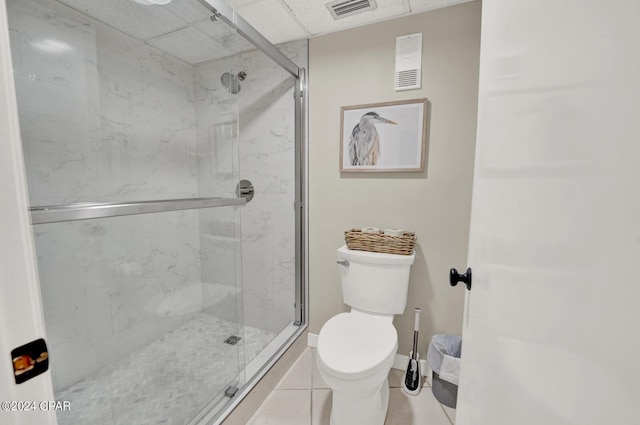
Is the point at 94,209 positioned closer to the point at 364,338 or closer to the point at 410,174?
the point at 364,338

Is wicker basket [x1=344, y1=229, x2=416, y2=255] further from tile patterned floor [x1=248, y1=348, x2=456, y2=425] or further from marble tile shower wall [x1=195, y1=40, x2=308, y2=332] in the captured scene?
tile patterned floor [x1=248, y1=348, x2=456, y2=425]

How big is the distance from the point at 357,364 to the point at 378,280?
520mm

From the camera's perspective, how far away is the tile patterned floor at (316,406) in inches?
52.0

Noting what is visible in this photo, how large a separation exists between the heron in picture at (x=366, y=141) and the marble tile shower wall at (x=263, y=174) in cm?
47

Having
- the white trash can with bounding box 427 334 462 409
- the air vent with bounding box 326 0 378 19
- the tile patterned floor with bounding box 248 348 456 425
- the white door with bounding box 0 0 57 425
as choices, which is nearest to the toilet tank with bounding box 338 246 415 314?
the white trash can with bounding box 427 334 462 409

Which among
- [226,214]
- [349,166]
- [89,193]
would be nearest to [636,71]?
[349,166]

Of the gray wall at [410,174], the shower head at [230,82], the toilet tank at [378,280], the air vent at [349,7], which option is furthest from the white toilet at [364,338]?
the air vent at [349,7]

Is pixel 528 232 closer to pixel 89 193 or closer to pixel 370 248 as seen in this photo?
pixel 370 248

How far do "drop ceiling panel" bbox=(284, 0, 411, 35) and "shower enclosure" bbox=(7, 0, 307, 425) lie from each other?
267 mm

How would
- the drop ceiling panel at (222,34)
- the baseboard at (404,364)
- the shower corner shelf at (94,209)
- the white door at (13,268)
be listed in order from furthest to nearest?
the baseboard at (404,364) < the drop ceiling panel at (222,34) < the shower corner shelf at (94,209) < the white door at (13,268)

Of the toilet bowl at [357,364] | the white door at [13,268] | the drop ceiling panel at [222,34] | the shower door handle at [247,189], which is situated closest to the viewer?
the white door at [13,268]

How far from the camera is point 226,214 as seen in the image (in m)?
1.70

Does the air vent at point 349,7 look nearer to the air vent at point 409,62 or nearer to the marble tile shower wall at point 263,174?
the air vent at point 409,62

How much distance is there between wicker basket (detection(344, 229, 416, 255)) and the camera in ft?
4.87
